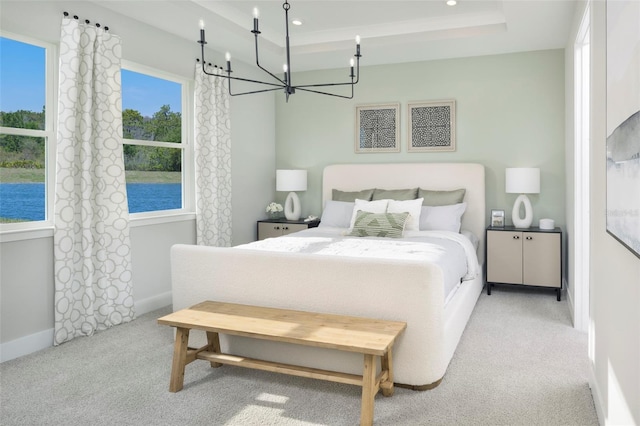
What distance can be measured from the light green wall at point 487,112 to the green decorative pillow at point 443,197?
47 centimetres

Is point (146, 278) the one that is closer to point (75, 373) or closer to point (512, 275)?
point (75, 373)

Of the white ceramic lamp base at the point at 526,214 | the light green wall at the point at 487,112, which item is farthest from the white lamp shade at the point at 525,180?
the light green wall at the point at 487,112

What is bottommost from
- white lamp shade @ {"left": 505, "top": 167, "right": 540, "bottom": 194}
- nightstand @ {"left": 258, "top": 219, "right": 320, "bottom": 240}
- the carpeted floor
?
the carpeted floor

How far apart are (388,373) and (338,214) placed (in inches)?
108

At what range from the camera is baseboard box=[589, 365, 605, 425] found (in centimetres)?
223

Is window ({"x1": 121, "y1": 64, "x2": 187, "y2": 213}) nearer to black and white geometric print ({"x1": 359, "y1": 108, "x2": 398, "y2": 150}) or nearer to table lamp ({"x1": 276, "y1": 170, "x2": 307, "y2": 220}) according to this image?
table lamp ({"x1": 276, "y1": 170, "x2": 307, "y2": 220})

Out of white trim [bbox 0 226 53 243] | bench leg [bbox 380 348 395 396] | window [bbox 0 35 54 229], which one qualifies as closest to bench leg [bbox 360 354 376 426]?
bench leg [bbox 380 348 395 396]

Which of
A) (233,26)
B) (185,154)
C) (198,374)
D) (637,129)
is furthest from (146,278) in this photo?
(637,129)

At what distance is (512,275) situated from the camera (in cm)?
475

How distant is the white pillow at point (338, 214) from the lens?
→ 5105 millimetres

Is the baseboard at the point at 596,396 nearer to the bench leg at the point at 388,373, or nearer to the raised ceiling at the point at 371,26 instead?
the bench leg at the point at 388,373

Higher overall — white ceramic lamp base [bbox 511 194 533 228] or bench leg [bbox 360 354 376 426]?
white ceramic lamp base [bbox 511 194 533 228]

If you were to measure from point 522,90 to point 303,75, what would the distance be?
2503 mm

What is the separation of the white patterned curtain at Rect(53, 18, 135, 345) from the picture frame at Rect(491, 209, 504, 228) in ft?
11.5
